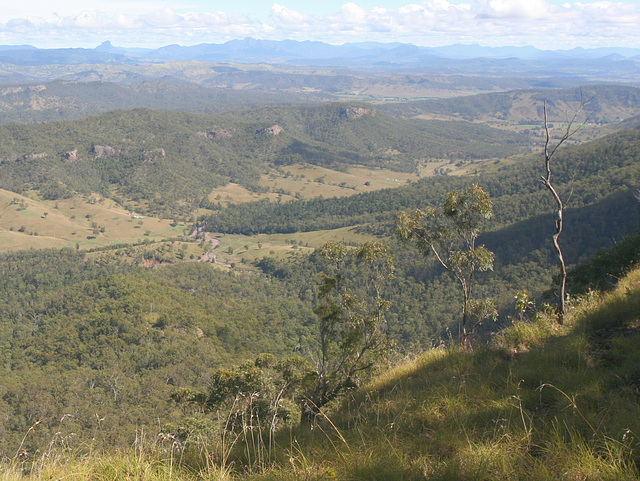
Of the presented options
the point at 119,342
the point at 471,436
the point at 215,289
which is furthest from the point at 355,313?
the point at 215,289

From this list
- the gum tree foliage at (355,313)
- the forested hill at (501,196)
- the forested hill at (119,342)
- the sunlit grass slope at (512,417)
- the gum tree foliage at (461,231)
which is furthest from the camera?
the forested hill at (501,196)

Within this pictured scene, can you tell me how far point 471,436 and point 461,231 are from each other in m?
9.95

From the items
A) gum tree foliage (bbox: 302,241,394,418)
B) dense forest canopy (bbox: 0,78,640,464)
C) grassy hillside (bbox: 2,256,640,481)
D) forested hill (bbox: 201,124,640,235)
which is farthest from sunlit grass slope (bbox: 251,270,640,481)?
forested hill (bbox: 201,124,640,235)

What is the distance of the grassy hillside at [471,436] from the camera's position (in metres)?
3.73

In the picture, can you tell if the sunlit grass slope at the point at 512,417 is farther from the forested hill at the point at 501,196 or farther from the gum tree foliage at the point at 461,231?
the forested hill at the point at 501,196

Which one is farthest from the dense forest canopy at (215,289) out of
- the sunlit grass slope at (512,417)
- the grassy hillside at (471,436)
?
the sunlit grass slope at (512,417)

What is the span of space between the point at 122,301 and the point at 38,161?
16008cm

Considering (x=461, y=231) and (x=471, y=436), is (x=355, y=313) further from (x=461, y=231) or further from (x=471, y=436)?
(x=471, y=436)

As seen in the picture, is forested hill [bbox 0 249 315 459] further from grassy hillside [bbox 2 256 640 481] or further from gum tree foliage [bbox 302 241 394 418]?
grassy hillside [bbox 2 256 640 481]

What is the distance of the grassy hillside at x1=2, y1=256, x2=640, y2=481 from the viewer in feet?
12.2

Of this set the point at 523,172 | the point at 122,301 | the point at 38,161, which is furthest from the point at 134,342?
the point at 38,161

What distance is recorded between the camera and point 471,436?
173 inches

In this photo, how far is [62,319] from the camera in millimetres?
67438

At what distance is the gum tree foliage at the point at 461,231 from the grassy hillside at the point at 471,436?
6.09 meters
